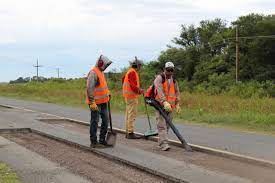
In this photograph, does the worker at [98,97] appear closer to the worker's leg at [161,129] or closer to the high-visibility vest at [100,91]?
the high-visibility vest at [100,91]

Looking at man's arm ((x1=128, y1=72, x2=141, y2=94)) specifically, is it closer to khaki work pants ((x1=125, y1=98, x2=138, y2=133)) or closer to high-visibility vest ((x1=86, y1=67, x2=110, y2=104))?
khaki work pants ((x1=125, y1=98, x2=138, y2=133))

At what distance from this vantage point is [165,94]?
10.0 m

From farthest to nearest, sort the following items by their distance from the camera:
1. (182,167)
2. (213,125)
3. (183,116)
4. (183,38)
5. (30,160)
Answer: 1. (183,38)
2. (183,116)
3. (213,125)
4. (30,160)
5. (182,167)

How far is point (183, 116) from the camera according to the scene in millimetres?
18047

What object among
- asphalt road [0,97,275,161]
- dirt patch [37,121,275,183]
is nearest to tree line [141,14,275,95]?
asphalt road [0,97,275,161]

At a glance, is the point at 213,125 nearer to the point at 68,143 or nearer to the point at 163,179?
the point at 68,143

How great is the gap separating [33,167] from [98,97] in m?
2.56

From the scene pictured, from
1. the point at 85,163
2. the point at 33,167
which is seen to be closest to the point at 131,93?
the point at 85,163

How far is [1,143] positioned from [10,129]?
2.41 meters

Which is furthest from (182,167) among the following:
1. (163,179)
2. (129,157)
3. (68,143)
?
(68,143)

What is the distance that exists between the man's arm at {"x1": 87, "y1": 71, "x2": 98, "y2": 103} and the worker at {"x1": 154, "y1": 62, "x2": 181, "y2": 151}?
Answer: 1257 millimetres

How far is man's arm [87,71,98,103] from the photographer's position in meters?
10.1

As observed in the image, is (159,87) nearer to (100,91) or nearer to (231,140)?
(100,91)

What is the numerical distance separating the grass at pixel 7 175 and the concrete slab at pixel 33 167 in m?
0.10
